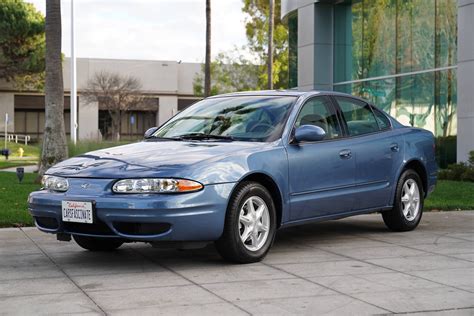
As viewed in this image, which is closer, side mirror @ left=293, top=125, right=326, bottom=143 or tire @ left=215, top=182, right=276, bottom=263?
tire @ left=215, top=182, right=276, bottom=263

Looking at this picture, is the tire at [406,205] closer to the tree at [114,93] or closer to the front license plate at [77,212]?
the front license plate at [77,212]

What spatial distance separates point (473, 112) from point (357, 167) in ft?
36.7

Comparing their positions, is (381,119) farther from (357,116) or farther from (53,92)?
(53,92)

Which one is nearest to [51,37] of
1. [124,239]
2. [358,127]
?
[358,127]

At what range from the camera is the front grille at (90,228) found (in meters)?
6.25

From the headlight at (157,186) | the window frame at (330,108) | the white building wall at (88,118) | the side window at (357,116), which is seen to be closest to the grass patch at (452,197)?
the side window at (357,116)

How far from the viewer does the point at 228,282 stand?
583 centimetres

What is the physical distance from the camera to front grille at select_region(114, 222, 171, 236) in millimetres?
6129

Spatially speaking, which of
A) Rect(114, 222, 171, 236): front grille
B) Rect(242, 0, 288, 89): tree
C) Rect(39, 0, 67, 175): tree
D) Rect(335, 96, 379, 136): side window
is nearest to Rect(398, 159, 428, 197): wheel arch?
Rect(335, 96, 379, 136): side window

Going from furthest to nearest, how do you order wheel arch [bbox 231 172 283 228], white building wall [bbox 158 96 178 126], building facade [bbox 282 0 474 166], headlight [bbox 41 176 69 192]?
white building wall [bbox 158 96 178 126] → building facade [bbox 282 0 474 166] → wheel arch [bbox 231 172 283 228] → headlight [bbox 41 176 69 192]

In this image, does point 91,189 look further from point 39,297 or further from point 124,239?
point 39,297

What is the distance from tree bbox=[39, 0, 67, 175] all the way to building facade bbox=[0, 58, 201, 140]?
4415 cm

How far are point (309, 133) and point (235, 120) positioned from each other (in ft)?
2.54

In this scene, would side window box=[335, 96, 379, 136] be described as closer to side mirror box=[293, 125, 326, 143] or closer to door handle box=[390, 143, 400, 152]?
door handle box=[390, 143, 400, 152]
